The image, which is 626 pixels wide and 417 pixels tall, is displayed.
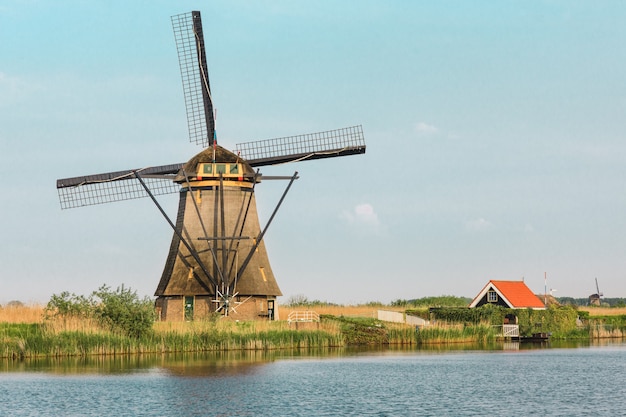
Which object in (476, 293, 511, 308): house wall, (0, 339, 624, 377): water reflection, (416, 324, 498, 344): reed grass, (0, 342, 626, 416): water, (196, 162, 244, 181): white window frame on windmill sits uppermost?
(196, 162, 244, 181): white window frame on windmill

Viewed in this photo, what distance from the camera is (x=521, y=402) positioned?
26.7 metres

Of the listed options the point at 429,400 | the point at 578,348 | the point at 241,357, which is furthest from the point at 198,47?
the point at 429,400

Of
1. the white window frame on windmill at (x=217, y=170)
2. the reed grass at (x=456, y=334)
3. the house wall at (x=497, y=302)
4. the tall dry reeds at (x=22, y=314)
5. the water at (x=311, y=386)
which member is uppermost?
the white window frame on windmill at (x=217, y=170)

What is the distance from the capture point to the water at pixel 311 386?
24.9 m

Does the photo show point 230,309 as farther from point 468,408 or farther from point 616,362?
point 468,408

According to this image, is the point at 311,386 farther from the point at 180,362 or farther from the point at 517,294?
the point at 517,294

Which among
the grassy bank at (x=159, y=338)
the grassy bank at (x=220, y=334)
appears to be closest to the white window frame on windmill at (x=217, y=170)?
the grassy bank at (x=220, y=334)

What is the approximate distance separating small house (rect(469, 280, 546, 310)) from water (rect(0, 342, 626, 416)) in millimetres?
21795

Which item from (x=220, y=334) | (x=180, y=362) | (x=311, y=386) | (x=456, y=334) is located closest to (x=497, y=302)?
(x=456, y=334)

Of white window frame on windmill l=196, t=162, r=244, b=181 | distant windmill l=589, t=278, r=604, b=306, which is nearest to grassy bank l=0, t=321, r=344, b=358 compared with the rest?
white window frame on windmill l=196, t=162, r=244, b=181

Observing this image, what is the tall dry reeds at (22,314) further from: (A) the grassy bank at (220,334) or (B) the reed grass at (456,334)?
(B) the reed grass at (456,334)

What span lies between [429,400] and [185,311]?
23.5 meters

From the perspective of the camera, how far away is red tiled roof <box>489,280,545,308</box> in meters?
63.4

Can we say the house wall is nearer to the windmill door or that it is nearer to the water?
the water
